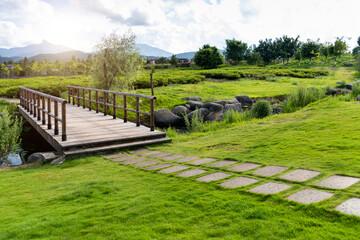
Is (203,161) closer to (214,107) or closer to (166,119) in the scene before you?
(166,119)

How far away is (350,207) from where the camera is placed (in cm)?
343

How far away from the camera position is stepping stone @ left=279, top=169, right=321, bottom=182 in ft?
14.6

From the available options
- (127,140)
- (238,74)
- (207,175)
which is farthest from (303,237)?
(238,74)

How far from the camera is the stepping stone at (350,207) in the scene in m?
3.33

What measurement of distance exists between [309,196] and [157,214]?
1.80 meters

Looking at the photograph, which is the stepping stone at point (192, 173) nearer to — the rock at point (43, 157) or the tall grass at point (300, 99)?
the rock at point (43, 157)

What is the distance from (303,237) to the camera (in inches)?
115

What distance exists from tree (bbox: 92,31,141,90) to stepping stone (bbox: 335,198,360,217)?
14.9 m

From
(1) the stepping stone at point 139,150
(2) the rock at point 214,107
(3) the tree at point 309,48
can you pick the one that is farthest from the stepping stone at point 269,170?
(3) the tree at point 309,48

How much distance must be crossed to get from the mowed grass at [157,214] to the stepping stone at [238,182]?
0.19 metres

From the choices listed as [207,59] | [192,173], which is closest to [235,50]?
[207,59]

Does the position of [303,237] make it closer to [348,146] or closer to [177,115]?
[348,146]

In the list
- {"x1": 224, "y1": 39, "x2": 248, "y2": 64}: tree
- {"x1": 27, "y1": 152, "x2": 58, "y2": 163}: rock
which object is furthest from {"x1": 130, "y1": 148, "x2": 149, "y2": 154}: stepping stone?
{"x1": 224, "y1": 39, "x2": 248, "y2": 64}: tree

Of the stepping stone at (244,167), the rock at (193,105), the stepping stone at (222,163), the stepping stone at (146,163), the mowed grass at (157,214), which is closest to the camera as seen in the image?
the mowed grass at (157,214)
